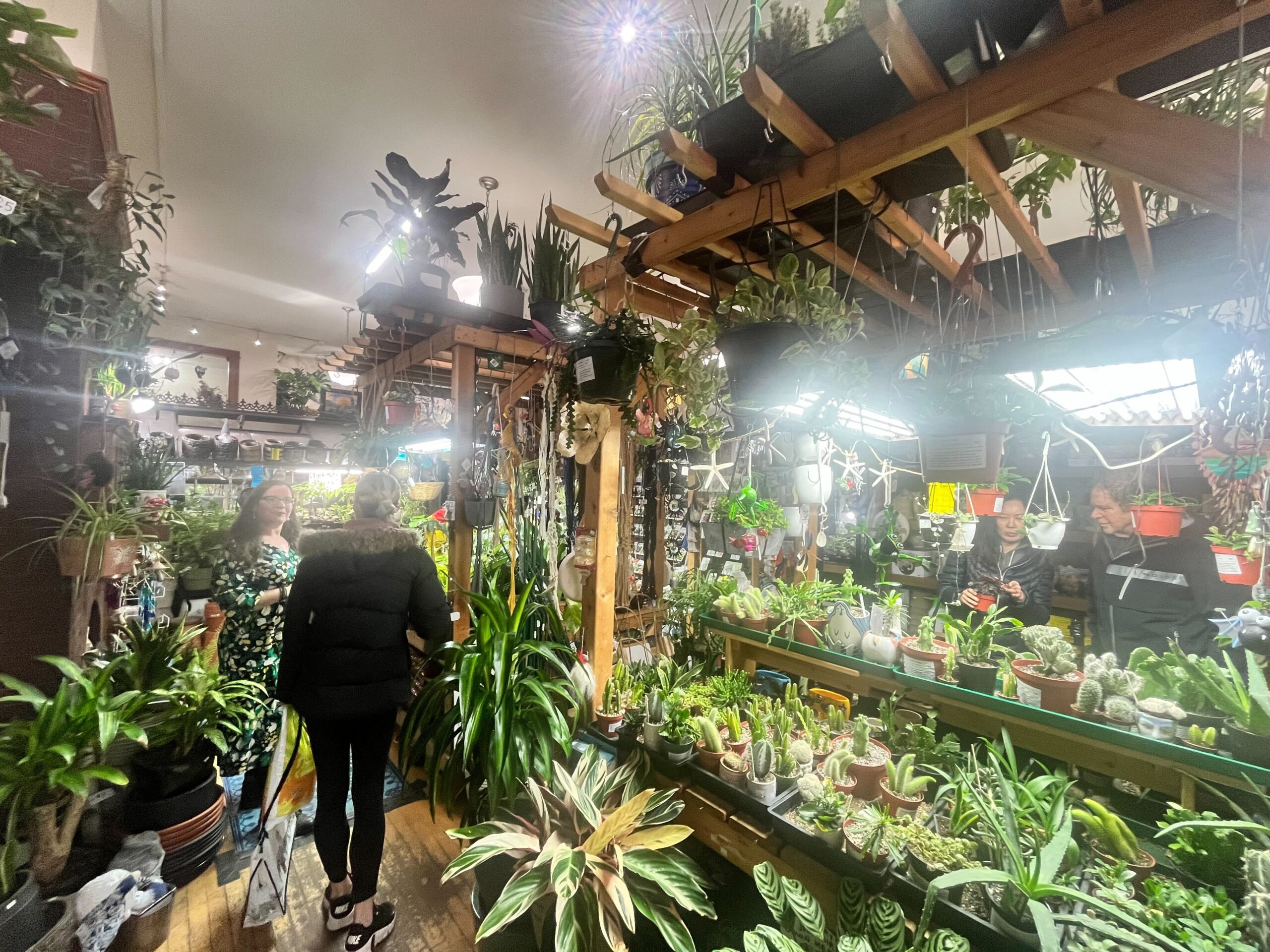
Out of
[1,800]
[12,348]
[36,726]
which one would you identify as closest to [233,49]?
[12,348]

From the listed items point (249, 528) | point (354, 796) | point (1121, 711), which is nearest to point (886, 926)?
point (1121, 711)

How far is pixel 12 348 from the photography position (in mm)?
1700

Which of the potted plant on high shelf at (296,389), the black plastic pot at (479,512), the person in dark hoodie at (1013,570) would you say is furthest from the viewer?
the potted plant on high shelf at (296,389)

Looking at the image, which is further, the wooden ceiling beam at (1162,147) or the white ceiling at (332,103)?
the white ceiling at (332,103)

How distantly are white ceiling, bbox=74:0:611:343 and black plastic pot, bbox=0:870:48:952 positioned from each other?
3.05 meters

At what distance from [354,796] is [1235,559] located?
3.56 metres

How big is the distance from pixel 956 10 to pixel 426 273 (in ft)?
7.93

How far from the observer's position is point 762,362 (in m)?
1.36

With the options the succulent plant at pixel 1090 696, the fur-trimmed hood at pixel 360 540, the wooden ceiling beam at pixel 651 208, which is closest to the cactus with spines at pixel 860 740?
the succulent plant at pixel 1090 696

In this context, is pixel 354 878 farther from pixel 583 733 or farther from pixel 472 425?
pixel 472 425

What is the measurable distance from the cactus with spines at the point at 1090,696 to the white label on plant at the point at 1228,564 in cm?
118

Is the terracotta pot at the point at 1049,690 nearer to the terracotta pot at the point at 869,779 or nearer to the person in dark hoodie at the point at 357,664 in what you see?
the terracotta pot at the point at 869,779

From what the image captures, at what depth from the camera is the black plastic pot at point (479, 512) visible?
8.27 feet

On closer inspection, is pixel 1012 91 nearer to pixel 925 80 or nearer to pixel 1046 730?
pixel 925 80
